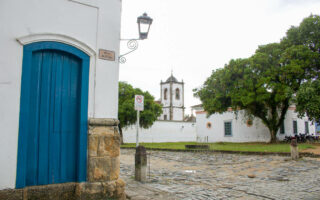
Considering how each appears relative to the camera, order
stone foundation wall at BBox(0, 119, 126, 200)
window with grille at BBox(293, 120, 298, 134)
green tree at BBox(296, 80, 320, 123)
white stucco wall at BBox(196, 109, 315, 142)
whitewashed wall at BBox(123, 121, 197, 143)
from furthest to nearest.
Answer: whitewashed wall at BBox(123, 121, 197, 143)
window with grille at BBox(293, 120, 298, 134)
white stucco wall at BBox(196, 109, 315, 142)
green tree at BBox(296, 80, 320, 123)
stone foundation wall at BBox(0, 119, 126, 200)

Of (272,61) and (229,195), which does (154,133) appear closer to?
(272,61)

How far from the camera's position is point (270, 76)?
62.8 feet

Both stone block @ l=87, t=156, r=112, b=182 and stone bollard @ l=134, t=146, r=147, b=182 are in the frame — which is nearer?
stone block @ l=87, t=156, r=112, b=182

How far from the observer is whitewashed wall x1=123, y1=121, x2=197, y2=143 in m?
32.0

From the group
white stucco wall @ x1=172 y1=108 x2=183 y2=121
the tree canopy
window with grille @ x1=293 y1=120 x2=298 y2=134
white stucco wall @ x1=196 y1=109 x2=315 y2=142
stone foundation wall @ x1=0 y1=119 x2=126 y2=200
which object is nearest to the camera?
stone foundation wall @ x1=0 y1=119 x2=126 y2=200

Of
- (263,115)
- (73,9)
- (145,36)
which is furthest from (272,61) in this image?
(73,9)

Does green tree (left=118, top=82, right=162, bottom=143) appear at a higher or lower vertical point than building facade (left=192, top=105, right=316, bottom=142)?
higher

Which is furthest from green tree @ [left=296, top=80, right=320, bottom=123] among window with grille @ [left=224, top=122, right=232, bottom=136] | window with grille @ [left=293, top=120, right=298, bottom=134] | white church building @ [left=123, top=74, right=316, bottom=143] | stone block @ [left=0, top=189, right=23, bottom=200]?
stone block @ [left=0, top=189, right=23, bottom=200]

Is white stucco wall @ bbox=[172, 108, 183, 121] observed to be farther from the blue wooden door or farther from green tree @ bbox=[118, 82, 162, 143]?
the blue wooden door

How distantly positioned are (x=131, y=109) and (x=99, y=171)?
19.2 meters

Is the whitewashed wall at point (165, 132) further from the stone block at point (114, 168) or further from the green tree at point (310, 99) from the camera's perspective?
the stone block at point (114, 168)

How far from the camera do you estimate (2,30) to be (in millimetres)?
A: 4055

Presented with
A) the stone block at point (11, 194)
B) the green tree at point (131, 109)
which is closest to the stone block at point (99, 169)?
the stone block at point (11, 194)

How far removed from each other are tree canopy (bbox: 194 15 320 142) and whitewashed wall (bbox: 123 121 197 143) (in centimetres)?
1237
